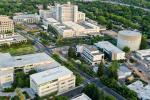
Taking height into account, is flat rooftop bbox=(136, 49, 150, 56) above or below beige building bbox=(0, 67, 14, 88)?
above

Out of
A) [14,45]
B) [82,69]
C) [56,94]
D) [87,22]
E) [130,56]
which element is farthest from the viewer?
[87,22]

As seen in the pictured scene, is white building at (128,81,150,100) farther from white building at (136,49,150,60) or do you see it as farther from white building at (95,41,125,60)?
white building at (136,49,150,60)

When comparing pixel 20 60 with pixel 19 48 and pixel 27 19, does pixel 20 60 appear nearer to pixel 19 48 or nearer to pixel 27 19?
pixel 19 48

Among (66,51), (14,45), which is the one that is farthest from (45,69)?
(14,45)

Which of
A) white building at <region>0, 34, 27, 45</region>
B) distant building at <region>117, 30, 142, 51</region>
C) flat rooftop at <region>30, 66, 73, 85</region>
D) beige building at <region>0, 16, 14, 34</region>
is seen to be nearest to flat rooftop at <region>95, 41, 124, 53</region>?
distant building at <region>117, 30, 142, 51</region>

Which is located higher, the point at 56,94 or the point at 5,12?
the point at 5,12

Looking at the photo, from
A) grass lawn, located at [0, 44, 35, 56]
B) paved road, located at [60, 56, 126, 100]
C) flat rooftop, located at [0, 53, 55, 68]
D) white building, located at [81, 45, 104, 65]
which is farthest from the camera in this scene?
grass lawn, located at [0, 44, 35, 56]

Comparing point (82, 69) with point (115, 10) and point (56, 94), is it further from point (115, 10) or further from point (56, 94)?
point (115, 10)

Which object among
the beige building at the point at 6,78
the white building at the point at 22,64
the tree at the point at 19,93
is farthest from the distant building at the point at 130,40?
the tree at the point at 19,93

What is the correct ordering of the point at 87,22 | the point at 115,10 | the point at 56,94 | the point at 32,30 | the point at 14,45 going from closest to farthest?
the point at 56,94, the point at 14,45, the point at 32,30, the point at 87,22, the point at 115,10
